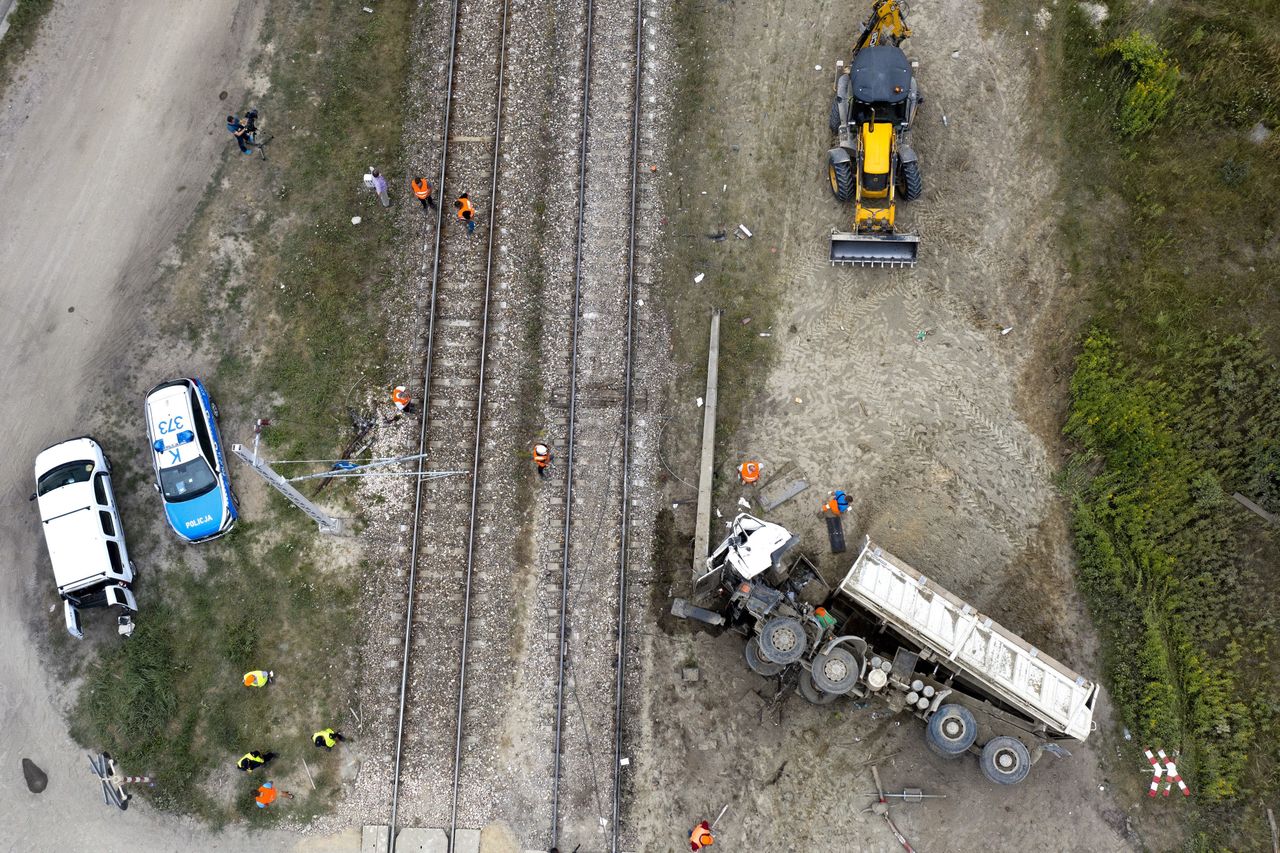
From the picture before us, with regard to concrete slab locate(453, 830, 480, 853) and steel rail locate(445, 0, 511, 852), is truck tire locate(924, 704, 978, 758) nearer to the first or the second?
concrete slab locate(453, 830, 480, 853)

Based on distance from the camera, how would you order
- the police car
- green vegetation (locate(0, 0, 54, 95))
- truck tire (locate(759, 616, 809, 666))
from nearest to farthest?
truck tire (locate(759, 616, 809, 666))
the police car
green vegetation (locate(0, 0, 54, 95))

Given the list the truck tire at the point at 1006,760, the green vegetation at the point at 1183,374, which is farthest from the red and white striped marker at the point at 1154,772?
the truck tire at the point at 1006,760

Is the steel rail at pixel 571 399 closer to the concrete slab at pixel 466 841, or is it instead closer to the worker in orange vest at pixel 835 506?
the concrete slab at pixel 466 841

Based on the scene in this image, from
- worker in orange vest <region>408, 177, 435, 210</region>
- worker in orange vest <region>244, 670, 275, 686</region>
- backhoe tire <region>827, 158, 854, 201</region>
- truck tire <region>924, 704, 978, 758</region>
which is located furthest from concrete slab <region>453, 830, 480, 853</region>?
backhoe tire <region>827, 158, 854, 201</region>

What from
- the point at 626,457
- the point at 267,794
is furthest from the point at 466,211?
the point at 267,794

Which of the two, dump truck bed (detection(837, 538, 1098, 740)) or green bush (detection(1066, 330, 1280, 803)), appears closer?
dump truck bed (detection(837, 538, 1098, 740))
